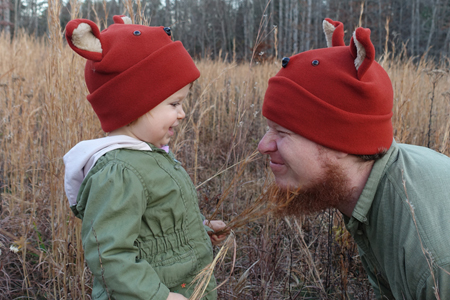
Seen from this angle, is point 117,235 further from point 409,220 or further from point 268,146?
point 409,220

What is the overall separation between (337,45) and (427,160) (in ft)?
2.08

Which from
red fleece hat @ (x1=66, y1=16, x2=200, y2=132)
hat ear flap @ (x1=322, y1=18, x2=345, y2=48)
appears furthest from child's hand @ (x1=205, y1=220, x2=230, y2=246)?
hat ear flap @ (x1=322, y1=18, x2=345, y2=48)

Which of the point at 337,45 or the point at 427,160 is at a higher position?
the point at 337,45

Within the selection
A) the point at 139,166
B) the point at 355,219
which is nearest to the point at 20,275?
the point at 139,166

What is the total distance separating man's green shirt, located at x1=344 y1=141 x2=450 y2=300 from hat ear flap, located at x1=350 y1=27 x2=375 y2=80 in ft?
1.27

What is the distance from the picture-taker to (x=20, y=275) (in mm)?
2088

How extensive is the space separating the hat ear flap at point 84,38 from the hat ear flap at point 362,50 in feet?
3.04

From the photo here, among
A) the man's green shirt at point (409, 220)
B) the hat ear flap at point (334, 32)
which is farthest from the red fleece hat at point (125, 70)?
the man's green shirt at point (409, 220)

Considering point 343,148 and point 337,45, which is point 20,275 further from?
point 337,45

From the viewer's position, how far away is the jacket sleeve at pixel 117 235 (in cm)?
102

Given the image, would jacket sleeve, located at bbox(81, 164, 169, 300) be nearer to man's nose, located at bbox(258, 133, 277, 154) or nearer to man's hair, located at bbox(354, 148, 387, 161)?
man's nose, located at bbox(258, 133, 277, 154)

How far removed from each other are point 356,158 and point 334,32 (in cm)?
59

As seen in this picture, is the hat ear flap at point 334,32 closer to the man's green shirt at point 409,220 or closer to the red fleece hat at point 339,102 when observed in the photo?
the red fleece hat at point 339,102

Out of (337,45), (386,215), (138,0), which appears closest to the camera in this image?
(386,215)
